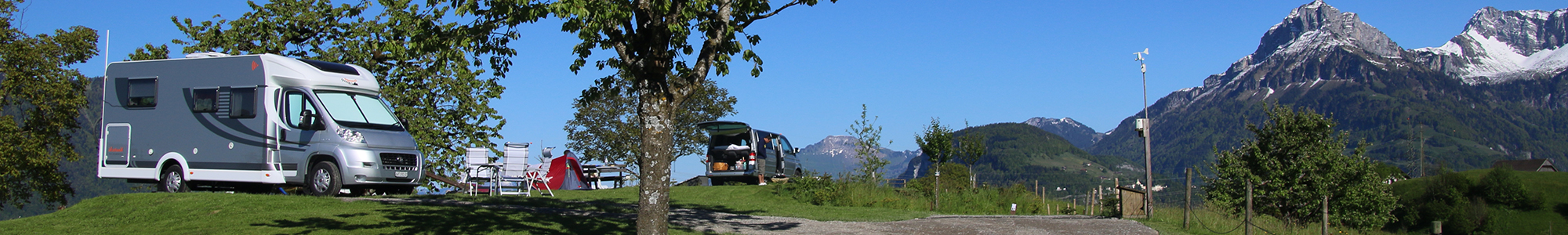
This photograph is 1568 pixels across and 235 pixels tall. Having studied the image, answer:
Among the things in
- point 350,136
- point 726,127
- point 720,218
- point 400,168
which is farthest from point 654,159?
point 726,127

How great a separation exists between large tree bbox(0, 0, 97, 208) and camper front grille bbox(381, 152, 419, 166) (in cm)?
1320

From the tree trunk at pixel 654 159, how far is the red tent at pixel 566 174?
60.4 feet

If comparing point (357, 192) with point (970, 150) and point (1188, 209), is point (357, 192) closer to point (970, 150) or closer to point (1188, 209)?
point (1188, 209)

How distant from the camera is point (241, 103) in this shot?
14727 mm

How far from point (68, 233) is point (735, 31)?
712 centimetres

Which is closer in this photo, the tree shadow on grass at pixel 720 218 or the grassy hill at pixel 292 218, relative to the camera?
the grassy hill at pixel 292 218

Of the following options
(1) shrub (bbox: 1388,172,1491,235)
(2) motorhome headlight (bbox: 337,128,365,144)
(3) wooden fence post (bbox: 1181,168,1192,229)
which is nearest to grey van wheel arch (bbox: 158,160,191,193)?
(2) motorhome headlight (bbox: 337,128,365,144)

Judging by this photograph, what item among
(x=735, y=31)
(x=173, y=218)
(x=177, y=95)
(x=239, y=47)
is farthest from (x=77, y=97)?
(x=735, y=31)

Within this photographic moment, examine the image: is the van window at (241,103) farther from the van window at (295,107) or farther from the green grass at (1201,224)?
the green grass at (1201,224)

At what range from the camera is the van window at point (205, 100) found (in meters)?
14.9

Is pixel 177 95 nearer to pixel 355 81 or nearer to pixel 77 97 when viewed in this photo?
pixel 355 81

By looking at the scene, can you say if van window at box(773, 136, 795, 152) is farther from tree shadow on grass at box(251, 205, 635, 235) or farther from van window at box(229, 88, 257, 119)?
tree shadow on grass at box(251, 205, 635, 235)

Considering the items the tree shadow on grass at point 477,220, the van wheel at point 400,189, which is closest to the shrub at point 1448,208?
the van wheel at point 400,189

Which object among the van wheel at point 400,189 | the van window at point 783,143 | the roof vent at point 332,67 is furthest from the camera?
the van window at point 783,143
